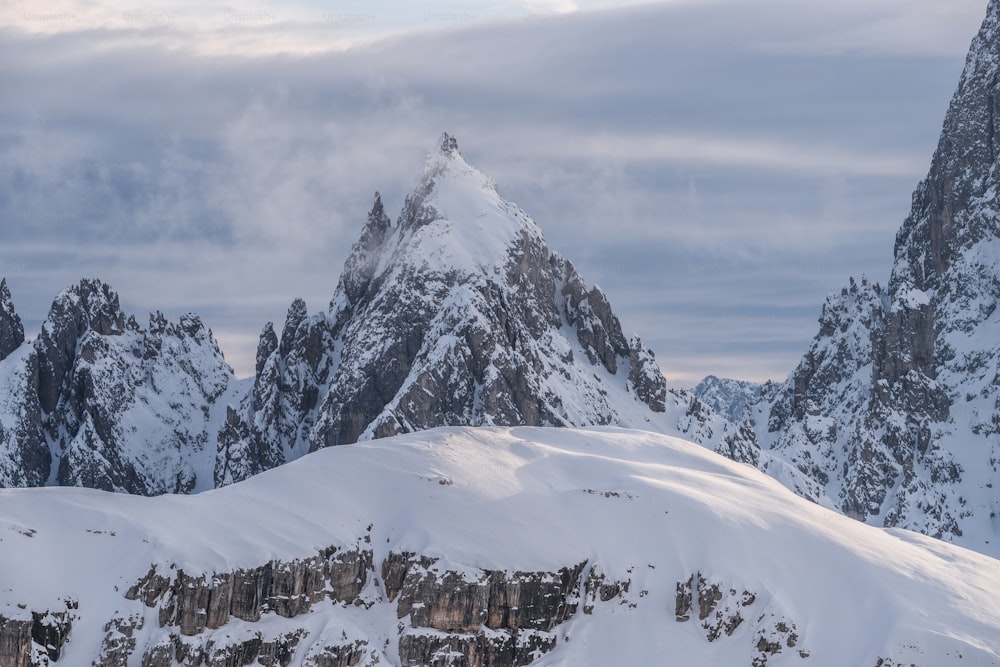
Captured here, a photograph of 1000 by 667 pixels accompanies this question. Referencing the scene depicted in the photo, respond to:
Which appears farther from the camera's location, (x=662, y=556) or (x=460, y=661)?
(x=662, y=556)

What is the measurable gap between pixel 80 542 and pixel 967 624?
9691cm

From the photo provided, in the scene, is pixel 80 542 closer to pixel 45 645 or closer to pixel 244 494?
pixel 45 645

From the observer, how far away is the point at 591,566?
638 ft

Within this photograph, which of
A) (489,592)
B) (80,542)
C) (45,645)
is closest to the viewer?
(45,645)

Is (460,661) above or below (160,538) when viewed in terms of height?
below

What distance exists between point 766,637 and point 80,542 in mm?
72440

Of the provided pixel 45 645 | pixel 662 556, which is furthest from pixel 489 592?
pixel 45 645

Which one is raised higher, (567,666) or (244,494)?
(244,494)

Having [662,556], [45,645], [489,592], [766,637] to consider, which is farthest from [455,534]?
[45,645]

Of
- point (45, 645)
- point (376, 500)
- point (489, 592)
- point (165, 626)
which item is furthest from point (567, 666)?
point (45, 645)

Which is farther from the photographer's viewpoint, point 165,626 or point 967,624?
point 967,624

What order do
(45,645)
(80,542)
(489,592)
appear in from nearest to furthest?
(45,645)
(80,542)
(489,592)

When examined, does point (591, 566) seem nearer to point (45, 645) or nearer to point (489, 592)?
point (489, 592)

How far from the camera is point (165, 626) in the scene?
171 meters
